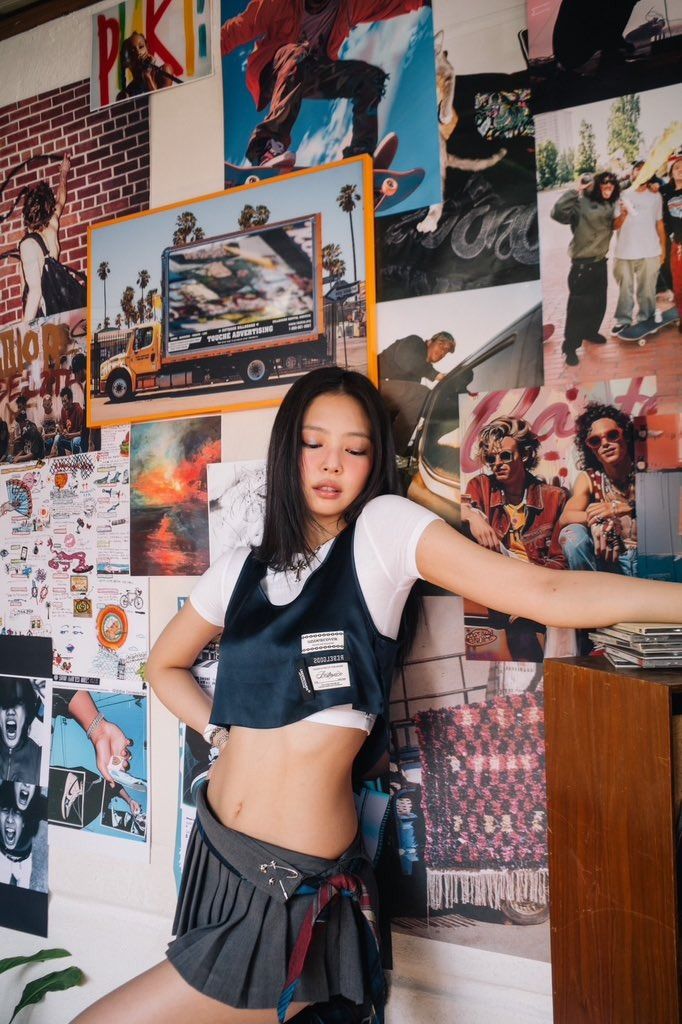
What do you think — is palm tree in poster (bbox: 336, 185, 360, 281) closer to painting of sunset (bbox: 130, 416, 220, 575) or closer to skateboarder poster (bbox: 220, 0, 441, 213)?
skateboarder poster (bbox: 220, 0, 441, 213)

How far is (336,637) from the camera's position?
1.62 m

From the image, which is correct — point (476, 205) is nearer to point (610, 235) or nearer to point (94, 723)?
point (610, 235)

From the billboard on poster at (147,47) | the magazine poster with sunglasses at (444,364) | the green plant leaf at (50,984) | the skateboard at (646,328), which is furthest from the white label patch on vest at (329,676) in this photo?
the billboard on poster at (147,47)

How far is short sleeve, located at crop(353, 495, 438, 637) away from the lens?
5.29 ft

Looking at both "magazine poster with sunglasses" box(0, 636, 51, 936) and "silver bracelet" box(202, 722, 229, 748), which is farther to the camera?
"magazine poster with sunglasses" box(0, 636, 51, 936)

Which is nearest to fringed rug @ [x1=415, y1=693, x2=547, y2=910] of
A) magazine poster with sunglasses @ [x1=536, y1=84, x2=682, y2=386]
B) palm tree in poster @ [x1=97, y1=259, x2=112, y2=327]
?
magazine poster with sunglasses @ [x1=536, y1=84, x2=682, y2=386]

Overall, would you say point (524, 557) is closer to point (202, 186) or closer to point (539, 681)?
point (539, 681)

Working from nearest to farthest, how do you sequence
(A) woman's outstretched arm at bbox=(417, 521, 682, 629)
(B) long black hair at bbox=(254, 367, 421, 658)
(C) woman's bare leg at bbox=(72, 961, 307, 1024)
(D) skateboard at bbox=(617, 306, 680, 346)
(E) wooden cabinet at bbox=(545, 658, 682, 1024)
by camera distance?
(E) wooden cabinet at bbox=(545, 658, 682, 1024)
(A) woman's outstretched arm at bbox=(417, 521, 682, 629)
(C) woman's bare leg at bbox=(72, 961, 307, 1024)
(D) skateboard at bbox=(617, 306, 680, 346)
(B) long black hair at bbox=(254, 367, 421, 658)

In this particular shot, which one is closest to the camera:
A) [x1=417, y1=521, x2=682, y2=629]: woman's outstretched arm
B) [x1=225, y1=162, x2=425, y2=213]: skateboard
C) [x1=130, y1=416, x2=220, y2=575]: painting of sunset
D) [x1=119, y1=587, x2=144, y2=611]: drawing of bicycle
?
[x1=417, y1=521, x2=682, y2=629]: woman's outstretched arm

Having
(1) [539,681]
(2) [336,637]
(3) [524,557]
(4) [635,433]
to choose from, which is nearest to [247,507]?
(2) [336,637]

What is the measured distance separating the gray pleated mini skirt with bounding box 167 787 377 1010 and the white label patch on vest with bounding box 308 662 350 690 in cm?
38

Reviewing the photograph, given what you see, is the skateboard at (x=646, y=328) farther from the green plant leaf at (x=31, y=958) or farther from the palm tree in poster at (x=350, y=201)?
the green plant leaf at (x=31, y=958)

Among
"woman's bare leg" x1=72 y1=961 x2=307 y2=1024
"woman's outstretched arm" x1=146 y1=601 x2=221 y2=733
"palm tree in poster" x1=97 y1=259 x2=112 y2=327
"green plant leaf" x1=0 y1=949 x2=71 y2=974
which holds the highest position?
"palm tree in poster" x1=97 y1=259 x2=112 y2=327

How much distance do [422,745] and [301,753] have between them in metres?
0.44
